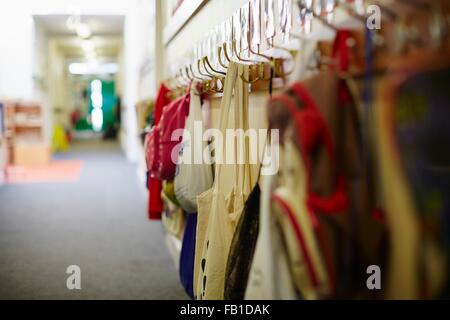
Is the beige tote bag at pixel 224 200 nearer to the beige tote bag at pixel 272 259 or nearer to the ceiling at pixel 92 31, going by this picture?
the beige tote bag at pixel 272 259

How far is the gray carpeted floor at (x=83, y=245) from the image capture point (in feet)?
8.57

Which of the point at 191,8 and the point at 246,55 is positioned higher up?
the point at 191,8

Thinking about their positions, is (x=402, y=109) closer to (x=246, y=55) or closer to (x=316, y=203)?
(x=316, y=203)

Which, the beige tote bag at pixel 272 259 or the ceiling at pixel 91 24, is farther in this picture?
the ceiling at pixel 91 24

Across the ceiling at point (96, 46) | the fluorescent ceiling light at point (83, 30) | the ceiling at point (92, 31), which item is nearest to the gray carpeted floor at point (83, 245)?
the ceiling at point (92, 31)

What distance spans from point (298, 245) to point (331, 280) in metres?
0.09

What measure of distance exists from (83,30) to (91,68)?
477 inches

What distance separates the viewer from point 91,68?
22672 millimetres

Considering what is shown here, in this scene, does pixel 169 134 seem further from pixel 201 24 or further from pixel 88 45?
pixel 88 45

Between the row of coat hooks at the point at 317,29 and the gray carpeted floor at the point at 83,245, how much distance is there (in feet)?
3.79

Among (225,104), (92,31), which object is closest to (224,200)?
(225,104)

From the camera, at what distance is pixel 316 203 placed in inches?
37.1
